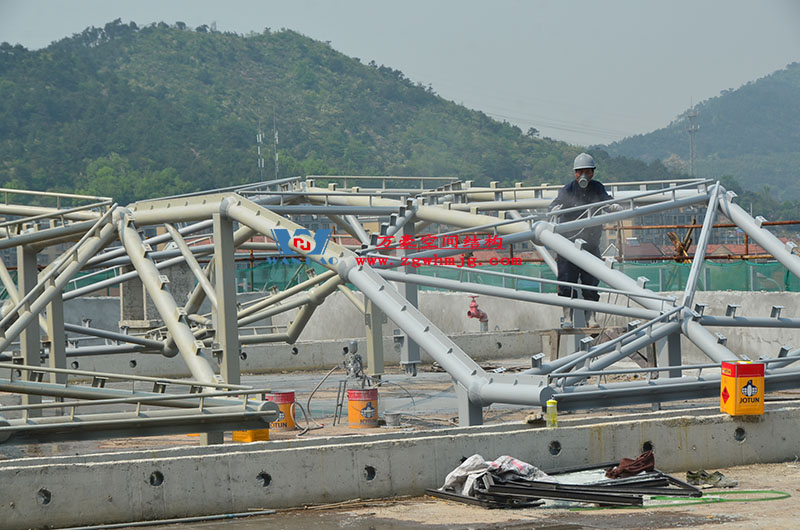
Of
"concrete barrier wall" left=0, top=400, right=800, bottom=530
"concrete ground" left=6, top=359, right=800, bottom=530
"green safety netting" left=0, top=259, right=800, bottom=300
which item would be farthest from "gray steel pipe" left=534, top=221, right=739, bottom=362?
"green safety netting" left=0, top=259, right=800, bottom=300

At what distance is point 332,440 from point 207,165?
5823 inches

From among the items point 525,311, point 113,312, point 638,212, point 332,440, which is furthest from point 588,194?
point 113,312

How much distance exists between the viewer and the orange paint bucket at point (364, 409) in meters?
18.4

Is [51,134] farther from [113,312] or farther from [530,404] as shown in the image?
[530,404]

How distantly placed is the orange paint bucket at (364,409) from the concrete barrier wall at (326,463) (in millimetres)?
5699

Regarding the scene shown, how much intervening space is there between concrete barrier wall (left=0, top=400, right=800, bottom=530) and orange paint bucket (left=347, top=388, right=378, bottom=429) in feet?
18.7

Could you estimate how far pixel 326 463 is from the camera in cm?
1170

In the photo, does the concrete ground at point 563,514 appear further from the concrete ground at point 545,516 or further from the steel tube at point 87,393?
the steel tube at point 87,393

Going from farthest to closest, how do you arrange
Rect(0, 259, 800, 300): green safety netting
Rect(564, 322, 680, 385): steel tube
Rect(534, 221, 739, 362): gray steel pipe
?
Rect(0, 259, 800, 300): green safety netting
Rect(534, 221, 739, 362): gray steel pipe
Rect(564, 322, 680, 385): steel tube

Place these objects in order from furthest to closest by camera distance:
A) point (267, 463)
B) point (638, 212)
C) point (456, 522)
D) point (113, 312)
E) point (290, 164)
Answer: point (290, 164), point (113, 312), point (638, 212), point (267, 463), point (456, 522)

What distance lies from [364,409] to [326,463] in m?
6.70

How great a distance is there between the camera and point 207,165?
156625 mm

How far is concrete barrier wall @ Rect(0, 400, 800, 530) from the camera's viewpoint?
10828 millimetres

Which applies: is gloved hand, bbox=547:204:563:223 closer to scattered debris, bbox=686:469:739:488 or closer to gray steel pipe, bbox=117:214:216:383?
gray steel pipe, bbox=117:214:216:383
